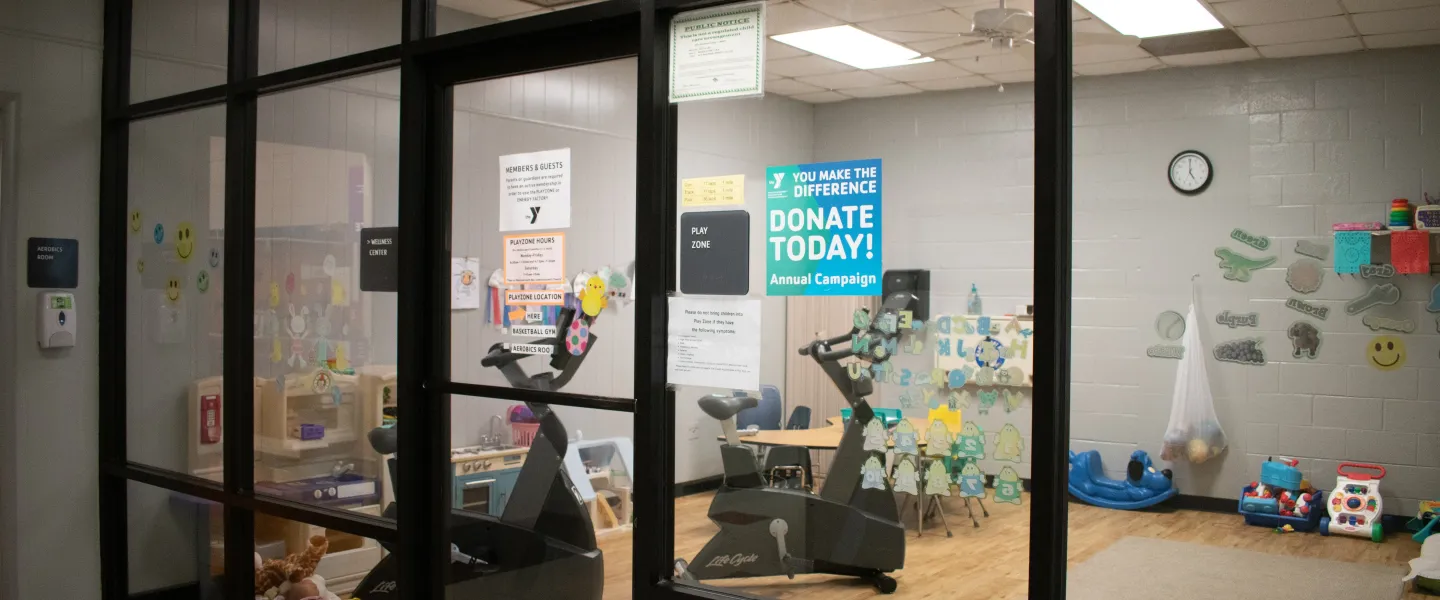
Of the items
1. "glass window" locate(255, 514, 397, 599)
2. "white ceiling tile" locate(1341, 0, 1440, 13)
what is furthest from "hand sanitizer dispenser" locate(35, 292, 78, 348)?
"white ceiling tile" locate(1341, 0, 1440, 13)

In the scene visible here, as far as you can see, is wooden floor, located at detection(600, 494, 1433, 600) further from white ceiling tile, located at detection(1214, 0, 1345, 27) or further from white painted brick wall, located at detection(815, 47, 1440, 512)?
white ceiling tile, located at detection(1214, 0, 1345, 27)

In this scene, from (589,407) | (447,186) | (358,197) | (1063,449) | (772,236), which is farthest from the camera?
(358,197)

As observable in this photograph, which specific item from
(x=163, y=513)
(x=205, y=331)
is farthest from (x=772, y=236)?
(x=163, y=513)

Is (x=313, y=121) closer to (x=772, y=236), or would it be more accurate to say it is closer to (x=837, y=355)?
(x=772, y=236)

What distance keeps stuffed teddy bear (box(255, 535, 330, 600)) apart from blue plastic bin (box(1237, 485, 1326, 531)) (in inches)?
110

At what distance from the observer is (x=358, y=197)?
335 centimetres

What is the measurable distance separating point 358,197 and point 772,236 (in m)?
1.53

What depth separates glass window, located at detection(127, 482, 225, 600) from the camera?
13.1ft

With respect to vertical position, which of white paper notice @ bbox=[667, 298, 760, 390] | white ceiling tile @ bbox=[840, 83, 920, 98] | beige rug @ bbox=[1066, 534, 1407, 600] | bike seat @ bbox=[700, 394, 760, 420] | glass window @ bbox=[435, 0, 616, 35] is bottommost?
beige rug @ bbox=[1066, 534, 1407, 600]

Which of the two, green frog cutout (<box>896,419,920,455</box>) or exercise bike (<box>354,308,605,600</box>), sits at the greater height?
green frog cutout (<box>896,419,920,455</box>)

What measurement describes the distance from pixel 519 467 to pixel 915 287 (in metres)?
1.33

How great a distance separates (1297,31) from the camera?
88.9 inches

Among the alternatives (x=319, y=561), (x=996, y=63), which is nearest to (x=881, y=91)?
(x=996, y=63)

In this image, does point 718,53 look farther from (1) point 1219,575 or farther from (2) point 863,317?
(1) point 1219,575
